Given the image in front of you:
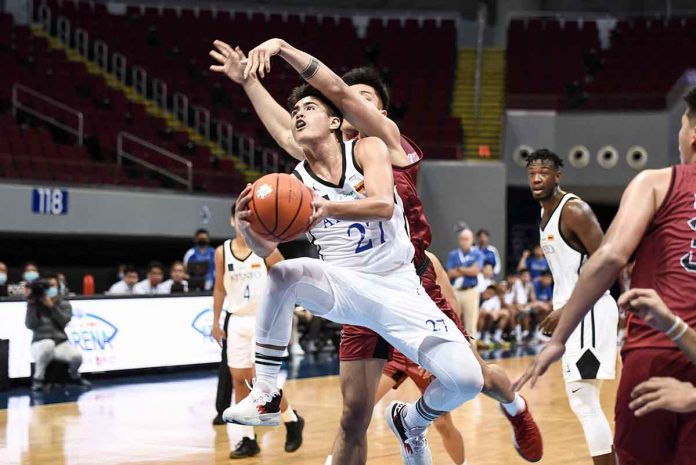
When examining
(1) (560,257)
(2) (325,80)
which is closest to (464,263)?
(1) (560,257)

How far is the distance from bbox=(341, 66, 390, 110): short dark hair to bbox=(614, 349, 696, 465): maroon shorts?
101 inches

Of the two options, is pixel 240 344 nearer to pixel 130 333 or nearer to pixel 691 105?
pixel 130 333

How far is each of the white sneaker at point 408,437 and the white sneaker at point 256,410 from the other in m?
0.94

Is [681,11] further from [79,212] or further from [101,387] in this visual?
[101,387]

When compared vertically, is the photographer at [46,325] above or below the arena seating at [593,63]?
below

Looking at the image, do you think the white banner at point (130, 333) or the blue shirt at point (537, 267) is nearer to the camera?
the white banner at point (130, 333)

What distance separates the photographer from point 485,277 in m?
18.7

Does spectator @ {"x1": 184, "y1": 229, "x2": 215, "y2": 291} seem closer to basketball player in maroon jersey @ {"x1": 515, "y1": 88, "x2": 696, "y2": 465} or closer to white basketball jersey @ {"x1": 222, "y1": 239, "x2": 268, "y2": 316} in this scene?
white basketball jersey @ {"x1": 222, "y1": 239, "x2": 268, "y2": 316}

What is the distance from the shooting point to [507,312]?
19438mm

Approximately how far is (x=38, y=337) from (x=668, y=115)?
15.9 meters

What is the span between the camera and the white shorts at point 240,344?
8.41 meters

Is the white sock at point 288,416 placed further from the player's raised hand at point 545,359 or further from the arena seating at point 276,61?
the arena seating at point 276,61

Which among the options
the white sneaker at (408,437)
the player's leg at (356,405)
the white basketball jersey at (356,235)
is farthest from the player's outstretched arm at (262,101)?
the white sneaker at (408,437)

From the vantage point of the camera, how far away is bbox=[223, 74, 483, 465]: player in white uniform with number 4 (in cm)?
478
